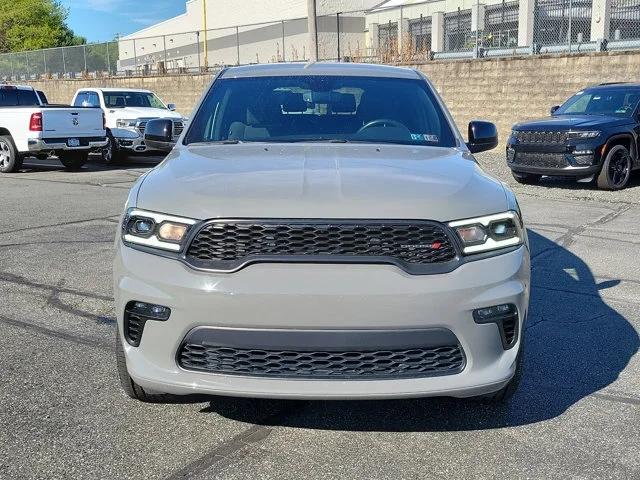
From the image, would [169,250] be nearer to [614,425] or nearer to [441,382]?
[441,382]

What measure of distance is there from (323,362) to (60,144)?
13.8 m

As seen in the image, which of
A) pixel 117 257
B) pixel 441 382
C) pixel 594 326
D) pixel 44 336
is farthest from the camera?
pixel 594 326

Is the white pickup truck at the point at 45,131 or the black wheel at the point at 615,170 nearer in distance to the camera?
the black wheel at the point at 615,170

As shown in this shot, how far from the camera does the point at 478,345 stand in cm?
309

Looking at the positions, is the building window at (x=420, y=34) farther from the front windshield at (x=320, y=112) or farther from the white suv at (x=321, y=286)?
the white suv at (x=321, y=286)

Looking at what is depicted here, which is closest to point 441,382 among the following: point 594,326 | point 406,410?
point 406,410

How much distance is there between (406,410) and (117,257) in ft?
5.24

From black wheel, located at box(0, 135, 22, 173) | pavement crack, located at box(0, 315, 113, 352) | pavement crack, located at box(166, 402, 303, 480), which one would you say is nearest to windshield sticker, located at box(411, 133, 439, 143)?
pavement crack, located at box(166, 402, 303, 480)

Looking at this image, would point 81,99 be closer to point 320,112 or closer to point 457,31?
point 457,31

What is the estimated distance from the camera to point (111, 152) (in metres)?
17.5

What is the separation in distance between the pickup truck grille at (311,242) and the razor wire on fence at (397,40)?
55.1 ft

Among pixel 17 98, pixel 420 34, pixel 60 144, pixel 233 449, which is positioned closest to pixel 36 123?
pixel 60 144

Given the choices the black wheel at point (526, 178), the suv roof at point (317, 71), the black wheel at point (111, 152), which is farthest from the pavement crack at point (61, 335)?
the black wheel at point (111, 152)

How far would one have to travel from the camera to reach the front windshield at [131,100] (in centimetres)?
1841
